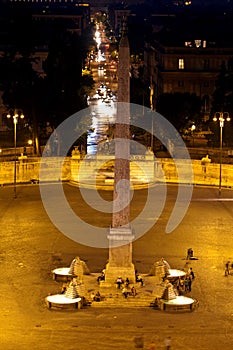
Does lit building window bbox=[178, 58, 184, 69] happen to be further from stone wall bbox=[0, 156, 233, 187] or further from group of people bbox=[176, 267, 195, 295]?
group of people bbox=[176, 267, 195, 295]

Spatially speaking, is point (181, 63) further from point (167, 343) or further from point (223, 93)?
point (167, 343)

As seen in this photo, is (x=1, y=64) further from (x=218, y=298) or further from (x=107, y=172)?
(x=218, y=298)

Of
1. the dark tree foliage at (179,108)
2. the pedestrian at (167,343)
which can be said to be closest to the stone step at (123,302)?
the pedestrian at (167,343)

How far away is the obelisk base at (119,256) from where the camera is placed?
46.8 meters

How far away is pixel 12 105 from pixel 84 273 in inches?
1572

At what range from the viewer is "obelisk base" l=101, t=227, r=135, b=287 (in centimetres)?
4675

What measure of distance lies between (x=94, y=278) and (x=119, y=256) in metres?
2.58

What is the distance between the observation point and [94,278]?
162 feet

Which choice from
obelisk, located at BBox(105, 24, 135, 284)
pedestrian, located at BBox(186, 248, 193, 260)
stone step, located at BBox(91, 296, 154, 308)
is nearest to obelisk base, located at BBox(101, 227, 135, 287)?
obelisk, located at BBox(105, 24, 135, 284)

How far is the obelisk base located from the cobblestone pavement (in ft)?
6.16

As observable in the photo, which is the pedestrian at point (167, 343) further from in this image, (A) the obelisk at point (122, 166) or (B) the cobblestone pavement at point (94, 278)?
(A) the obelisk at point (122, 166)

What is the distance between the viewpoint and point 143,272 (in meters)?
51.8

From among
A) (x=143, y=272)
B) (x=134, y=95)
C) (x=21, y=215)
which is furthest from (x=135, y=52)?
(x=143, y=272)

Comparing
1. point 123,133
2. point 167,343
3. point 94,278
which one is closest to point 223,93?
point 94,278
